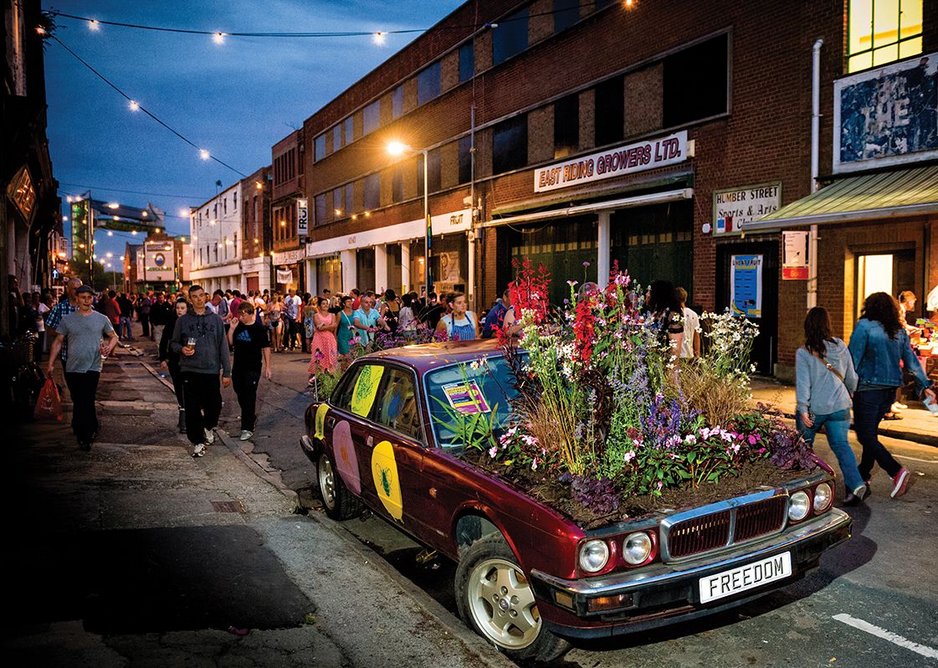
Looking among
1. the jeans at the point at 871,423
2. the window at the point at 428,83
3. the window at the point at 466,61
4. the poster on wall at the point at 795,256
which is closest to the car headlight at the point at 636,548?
the jeans at the point at 871,423

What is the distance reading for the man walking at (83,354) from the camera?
26.4 ft

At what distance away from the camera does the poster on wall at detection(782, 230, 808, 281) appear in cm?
1295

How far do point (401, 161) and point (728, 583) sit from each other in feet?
93.4

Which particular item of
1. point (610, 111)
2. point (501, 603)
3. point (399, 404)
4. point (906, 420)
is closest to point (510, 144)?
point (610, 111)

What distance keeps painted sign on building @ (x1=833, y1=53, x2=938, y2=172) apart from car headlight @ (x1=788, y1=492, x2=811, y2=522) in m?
10.1

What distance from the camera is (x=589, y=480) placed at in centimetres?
348

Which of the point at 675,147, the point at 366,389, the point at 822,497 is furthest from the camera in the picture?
the point at 675,147

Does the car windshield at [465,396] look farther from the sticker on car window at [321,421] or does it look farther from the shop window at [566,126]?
the shop window at [566,126]

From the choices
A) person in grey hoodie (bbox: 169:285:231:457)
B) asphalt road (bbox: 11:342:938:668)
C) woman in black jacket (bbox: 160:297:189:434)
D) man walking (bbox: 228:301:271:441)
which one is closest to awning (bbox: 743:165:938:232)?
asphalt road (bbox: 11:342:938:668)

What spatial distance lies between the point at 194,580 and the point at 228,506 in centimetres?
177

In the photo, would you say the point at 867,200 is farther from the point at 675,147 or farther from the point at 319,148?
the point at 319,148

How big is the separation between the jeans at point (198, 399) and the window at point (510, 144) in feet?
51.8

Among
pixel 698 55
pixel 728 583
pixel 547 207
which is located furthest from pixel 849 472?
pixel 547 207

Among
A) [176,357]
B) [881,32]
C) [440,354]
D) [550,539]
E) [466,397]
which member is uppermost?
[881,32]
